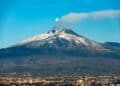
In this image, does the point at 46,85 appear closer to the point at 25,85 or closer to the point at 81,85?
the point at 25,85

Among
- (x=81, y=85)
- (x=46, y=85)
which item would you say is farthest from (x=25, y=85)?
(x=81, y=85)

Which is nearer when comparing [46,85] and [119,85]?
[119,85]

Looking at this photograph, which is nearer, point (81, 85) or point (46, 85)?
point (81, 85)

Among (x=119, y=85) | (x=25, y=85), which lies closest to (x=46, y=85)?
(x=25, y=85)

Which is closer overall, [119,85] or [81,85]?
[81,85]

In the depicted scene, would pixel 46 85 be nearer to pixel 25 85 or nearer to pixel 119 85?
pixel 25 85

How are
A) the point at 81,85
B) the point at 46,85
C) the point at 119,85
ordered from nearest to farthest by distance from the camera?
the point at 81,85, the point at 119,85, the point at 46,85

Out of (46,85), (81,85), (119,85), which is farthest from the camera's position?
(46,85)
